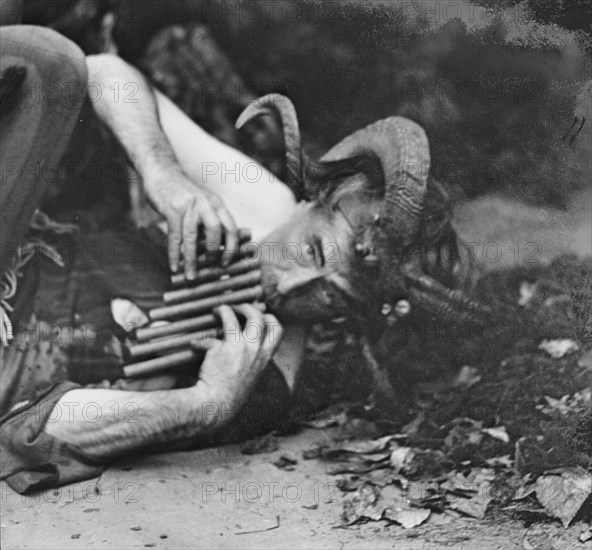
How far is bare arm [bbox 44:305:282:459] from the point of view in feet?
12.0

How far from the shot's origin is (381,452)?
3.77 metres

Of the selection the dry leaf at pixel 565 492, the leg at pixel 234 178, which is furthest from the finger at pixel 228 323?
the dry leaf at pixel 565 492

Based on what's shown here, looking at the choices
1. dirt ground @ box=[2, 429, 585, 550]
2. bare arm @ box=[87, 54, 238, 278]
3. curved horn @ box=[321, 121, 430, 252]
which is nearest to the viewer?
dirt ground @ box=[2, 429, 585, 550]

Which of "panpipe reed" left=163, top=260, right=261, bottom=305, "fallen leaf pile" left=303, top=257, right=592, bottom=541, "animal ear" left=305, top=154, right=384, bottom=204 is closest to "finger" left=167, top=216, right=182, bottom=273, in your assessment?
"panpipe reed" left=163, top=260, right=261, bottom=305

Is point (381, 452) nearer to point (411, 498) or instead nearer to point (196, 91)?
point (411, 498)

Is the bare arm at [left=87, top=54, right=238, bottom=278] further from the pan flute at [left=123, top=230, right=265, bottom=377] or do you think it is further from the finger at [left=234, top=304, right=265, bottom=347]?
the finger at [left=234, top=304, right=265, bottom=347]

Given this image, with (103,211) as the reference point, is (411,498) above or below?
below

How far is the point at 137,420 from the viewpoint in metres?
3.67

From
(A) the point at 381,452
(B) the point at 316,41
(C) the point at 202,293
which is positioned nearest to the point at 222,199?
(C) the point at 202,293

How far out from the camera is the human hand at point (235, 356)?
144 inches

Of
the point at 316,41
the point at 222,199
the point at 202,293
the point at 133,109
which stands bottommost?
the point at 202,293

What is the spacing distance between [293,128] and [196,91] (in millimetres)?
Answer: 441

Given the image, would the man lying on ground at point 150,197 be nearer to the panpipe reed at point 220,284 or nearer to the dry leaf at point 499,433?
the panpipe reed at point 220,284

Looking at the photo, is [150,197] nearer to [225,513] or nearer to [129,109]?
[129,109]
